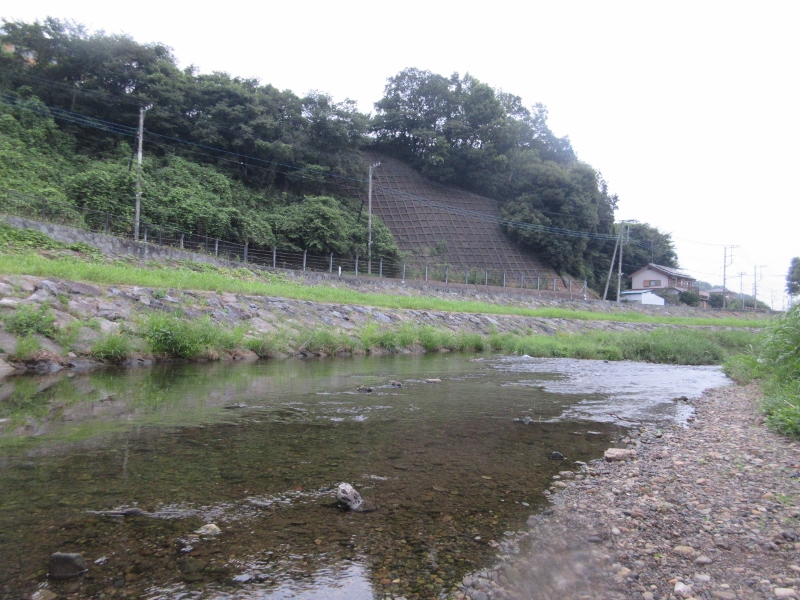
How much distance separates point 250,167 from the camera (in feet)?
114

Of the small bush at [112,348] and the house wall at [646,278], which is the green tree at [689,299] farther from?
the small bush at [112,348]

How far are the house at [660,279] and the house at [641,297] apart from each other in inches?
94.1

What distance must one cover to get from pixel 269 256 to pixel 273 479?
26.2m

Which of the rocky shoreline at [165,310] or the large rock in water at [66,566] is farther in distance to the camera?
the rocky shoreline at [165,310]

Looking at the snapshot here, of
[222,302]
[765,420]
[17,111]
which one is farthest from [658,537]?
[17,111]

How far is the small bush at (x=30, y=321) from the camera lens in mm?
9141

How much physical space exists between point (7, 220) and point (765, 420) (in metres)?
20.7

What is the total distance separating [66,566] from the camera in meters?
2.24

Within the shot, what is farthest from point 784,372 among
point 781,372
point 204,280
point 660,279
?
point 660,279

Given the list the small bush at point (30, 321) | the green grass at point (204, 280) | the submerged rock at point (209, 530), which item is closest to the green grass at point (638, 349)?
the green grass at point (204, 280)

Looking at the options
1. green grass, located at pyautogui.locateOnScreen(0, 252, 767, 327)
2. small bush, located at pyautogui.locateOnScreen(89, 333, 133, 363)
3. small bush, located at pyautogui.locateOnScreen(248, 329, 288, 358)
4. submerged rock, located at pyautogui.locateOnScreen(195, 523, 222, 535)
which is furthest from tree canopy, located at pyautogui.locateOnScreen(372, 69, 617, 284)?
submerged rock, located at pyautogui.locateOnScreen(195, 523, 222, 535)

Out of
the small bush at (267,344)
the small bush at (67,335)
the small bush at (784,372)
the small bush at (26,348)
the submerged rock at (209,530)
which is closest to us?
the submerged rock at (209,530)

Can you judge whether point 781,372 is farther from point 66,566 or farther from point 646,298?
point 646,298

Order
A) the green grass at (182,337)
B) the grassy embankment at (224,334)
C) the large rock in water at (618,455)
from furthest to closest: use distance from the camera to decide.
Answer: the green grass at (182,337), the grassy embankment at (224,334), the large rock in water at (618,455)
